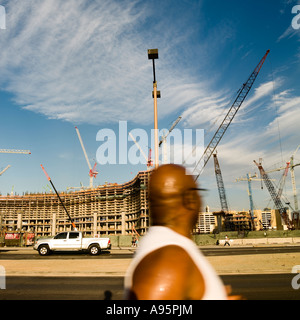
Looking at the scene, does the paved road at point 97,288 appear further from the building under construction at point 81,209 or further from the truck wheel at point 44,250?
the building under construction at point 81,209

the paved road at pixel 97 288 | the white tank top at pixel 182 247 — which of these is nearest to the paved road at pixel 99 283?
the paved road at pixel 97 288

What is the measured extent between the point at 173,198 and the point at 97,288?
8835 mm

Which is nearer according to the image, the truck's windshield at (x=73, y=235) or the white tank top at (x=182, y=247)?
the white tank top at (x=182, y=247)

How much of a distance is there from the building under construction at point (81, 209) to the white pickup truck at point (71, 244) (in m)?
103

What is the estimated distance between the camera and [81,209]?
Answer: 143 metres

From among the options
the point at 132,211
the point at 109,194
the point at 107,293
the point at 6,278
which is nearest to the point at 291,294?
the point at 107,293

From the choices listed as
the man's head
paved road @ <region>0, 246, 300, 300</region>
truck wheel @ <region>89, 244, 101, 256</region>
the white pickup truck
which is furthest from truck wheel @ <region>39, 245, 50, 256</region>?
the man's head

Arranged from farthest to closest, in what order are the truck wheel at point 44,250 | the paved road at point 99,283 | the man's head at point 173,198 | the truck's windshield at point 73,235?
the truck's windshield at point 73,235, the truck wheel at point 44,250, the paved road at point 99,283, the man's head at point 173,198

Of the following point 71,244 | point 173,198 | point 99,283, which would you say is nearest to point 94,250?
point 71,244

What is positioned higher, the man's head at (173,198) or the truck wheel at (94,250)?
the man's head at (173,198)

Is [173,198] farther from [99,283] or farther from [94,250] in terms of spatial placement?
[94,250]

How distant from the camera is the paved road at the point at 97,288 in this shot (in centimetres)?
735

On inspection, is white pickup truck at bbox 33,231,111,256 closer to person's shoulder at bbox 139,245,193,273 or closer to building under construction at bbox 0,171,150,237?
person's shoulder at bbox 139,245,193,273
